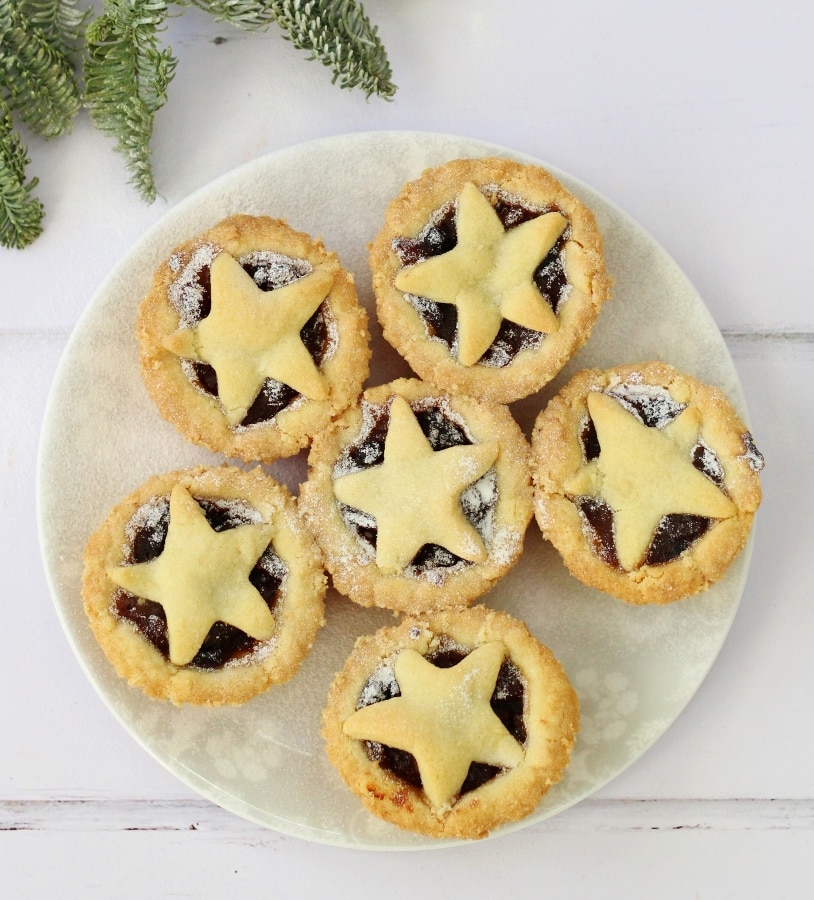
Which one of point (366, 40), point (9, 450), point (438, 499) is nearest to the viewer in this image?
point (438, 499)

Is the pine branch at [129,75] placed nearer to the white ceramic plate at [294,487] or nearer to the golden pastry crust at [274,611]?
the white ceramic plate at [294,487]

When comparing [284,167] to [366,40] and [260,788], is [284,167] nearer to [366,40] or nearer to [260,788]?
[366,40]

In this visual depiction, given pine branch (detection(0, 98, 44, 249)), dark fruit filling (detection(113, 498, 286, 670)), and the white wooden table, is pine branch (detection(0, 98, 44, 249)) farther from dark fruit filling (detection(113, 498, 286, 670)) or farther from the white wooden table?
dark fruit filling (detection(113, 498, 286, 670))

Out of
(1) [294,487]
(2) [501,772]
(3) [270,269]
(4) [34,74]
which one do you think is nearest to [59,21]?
(4) [34,74]

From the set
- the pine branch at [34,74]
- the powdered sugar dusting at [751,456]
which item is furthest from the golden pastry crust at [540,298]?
the pine branch at [34,74]

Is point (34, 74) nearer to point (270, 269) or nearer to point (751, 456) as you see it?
point (270, 269)

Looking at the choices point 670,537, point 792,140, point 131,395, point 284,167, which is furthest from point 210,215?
point 792,140
